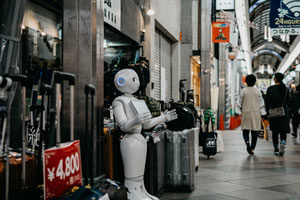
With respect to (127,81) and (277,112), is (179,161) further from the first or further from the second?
(277,112)

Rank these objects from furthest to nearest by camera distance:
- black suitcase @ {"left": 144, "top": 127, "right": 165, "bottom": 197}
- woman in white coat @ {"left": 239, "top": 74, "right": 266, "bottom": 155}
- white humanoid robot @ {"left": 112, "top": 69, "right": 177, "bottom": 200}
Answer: woman in white coat @ {"left": 239, "top": 74, "right": 266, "bottom": 155}
black suitcase @ {"left": 144, "top": 127, "right": 165, "bottom": 197}
white humanoid robot @ {"left": 112, "top": 69, "right": 177, "bottom": 200}

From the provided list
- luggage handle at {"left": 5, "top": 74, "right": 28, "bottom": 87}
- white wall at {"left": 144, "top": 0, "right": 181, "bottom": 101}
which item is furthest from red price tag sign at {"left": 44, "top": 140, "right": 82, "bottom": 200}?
white wall at {"left": 144, "top": 0, "right": 181, "bottom": 101}

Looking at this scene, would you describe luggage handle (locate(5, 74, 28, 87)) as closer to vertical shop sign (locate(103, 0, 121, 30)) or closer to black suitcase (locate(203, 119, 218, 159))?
vertical shop sign (locate(103, 0, 121, 30))

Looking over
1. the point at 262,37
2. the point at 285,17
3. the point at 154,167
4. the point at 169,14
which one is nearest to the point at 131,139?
the point at 154,167

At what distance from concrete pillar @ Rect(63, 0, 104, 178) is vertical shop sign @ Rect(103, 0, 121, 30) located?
5.92ft

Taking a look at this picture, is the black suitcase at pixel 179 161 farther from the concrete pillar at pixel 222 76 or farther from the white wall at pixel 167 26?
the concrete pillar at pixel 222 76

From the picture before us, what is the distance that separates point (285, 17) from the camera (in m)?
12.3

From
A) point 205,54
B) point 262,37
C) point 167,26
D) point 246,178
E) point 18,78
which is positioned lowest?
point 246,178

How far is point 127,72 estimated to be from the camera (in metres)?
3.88

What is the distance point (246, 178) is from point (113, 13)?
11.5ft

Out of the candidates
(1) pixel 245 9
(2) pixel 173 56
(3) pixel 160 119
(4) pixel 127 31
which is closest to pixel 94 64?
(3) pixel 160 119

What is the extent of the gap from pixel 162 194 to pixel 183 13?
9.82 meters

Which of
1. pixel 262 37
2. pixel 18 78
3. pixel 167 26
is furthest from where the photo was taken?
pixel 262 37

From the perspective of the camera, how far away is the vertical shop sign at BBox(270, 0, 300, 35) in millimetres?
12086
